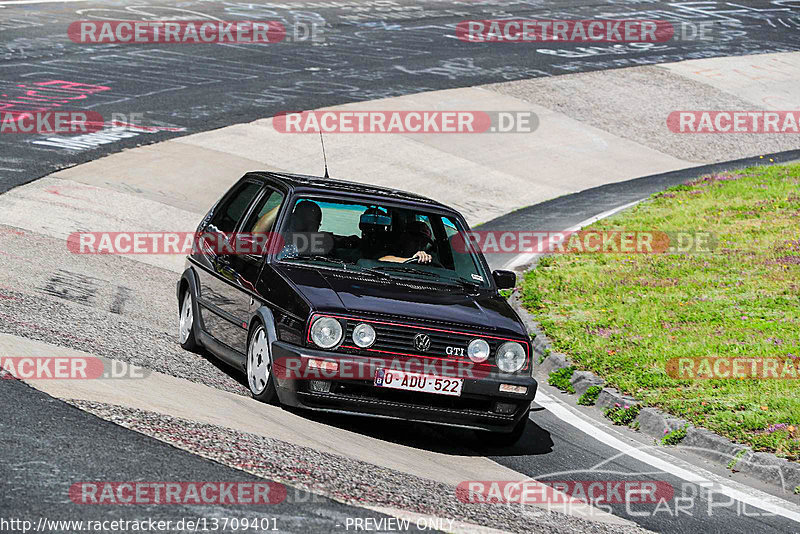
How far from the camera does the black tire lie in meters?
9.10

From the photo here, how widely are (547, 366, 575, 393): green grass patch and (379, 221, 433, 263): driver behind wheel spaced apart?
2.28 m

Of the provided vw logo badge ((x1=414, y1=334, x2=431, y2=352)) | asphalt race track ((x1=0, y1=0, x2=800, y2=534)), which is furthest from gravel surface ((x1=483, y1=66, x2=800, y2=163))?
vw logo badge ((x1=414, y1=334, x2=431, y2=352))

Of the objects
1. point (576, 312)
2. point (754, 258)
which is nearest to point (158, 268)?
point (576, 312)

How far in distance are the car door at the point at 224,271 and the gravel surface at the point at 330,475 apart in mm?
1786

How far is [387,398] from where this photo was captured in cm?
723

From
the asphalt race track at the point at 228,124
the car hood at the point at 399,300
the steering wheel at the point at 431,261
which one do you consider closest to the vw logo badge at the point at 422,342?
the car hood at the point at 399,300

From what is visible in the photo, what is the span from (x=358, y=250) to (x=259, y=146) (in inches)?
543

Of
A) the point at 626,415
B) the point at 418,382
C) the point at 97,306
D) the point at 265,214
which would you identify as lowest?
the point at 626,415

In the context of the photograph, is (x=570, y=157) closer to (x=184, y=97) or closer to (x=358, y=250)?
Result: (x=184, y=97)

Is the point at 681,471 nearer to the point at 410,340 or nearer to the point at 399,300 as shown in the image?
the point at 410,340

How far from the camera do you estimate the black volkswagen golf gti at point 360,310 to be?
7.21 meters

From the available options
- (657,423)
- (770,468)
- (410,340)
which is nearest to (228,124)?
(657,423)

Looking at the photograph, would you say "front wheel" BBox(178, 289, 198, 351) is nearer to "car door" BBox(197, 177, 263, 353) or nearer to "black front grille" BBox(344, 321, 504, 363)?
"car door" BBox(197, 177, 263, 353)

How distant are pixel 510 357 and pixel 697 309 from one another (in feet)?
16.9
